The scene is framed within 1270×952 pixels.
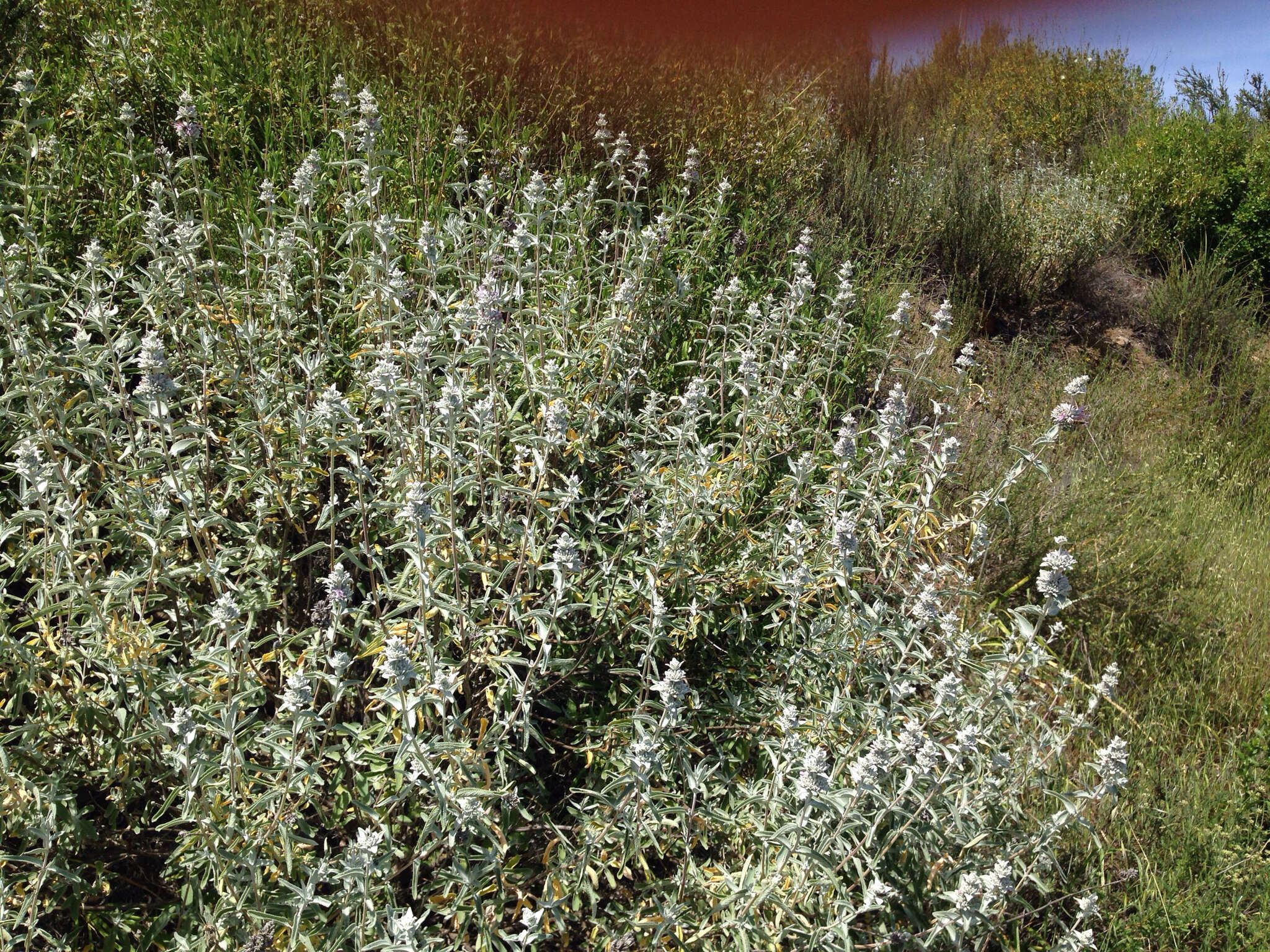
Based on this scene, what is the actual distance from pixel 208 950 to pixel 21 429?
4.78 feet

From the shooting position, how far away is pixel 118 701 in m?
2.10

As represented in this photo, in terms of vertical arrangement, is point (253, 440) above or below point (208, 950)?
above

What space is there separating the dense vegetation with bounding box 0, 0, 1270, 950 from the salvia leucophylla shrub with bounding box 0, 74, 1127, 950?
0.02 metres

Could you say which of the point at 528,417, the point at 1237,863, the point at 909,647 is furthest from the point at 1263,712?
the point at 528,417

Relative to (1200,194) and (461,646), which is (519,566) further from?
(1200,194)

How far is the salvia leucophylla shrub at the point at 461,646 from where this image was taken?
71.1 inches

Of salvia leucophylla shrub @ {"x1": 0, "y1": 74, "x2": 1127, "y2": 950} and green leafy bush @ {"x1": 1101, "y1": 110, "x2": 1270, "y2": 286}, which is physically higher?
green leafy bush @ {"x1": 1101, "y1": 110, "x2": 1270, "y2": 286}

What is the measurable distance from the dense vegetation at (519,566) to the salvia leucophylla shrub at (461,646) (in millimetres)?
23

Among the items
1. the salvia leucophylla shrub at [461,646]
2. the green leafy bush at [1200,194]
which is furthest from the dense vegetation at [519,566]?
the green leafy bush at [1200,194]

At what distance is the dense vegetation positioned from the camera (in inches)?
73.5

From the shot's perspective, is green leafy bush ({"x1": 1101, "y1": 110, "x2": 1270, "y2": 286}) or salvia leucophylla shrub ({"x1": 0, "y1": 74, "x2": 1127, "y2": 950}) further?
green leafy bush ({"x1": 1101, "y1": 110, "x2": 1270, "y2": 286})

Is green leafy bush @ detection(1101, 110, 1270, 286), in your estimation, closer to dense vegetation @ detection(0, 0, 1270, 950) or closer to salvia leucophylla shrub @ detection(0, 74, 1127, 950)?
dense vegetation @ detection(0, 0, 1270, 950)

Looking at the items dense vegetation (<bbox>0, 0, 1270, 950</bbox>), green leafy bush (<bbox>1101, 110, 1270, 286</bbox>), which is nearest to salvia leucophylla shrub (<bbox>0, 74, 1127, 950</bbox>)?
dense vegetation (<bbox>0, 0, 1270, 950</bbox>)

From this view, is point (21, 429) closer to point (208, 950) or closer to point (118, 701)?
point (118, 701)
